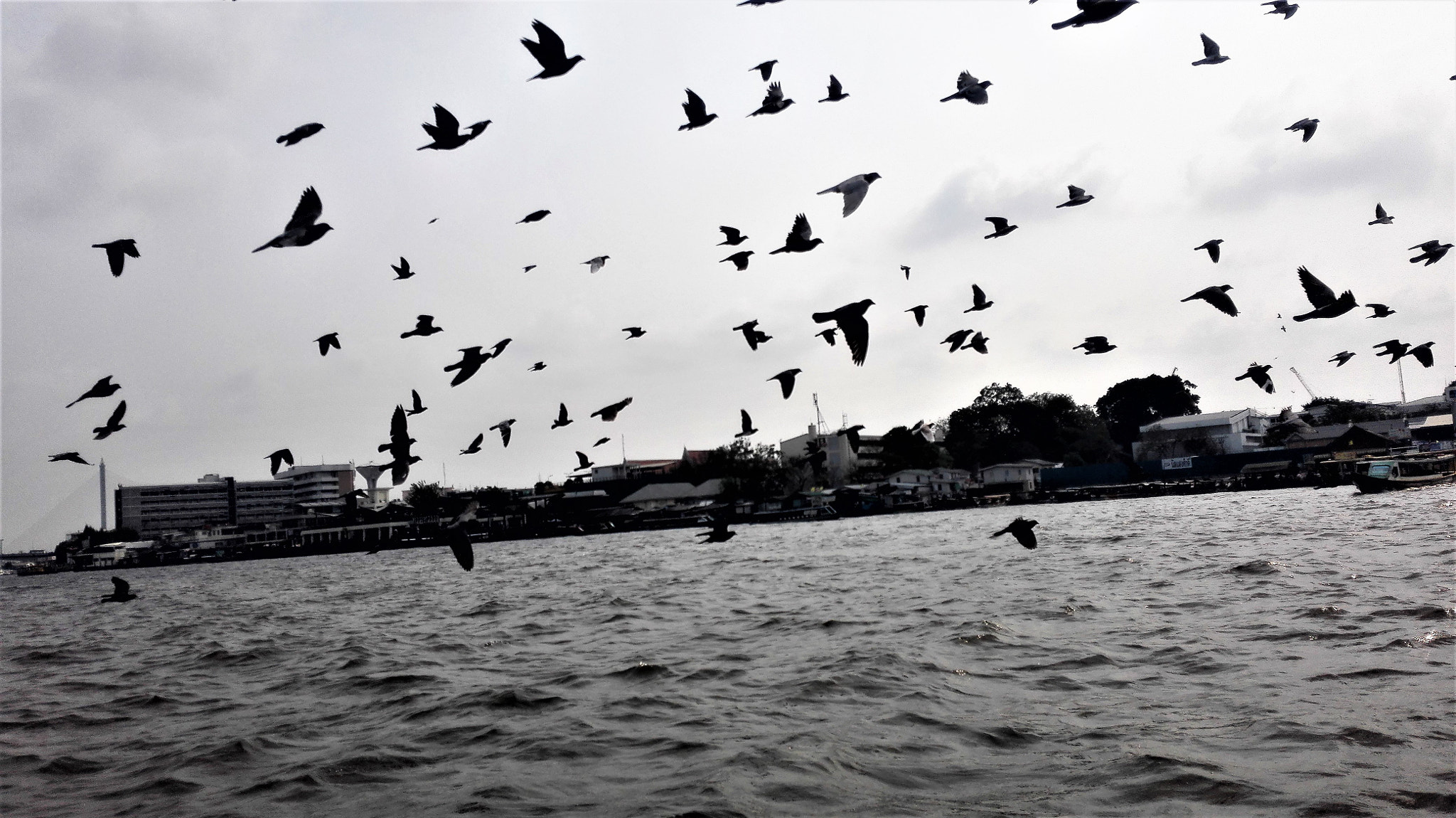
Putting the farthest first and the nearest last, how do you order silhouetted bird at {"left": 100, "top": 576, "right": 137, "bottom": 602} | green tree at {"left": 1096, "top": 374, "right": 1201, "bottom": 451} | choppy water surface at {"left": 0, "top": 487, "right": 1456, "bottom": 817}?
green tree at {"left": 1096, "top": 374, "right": 1201, "bottom": 451} → silhouetted bird at {"left": 100, "top": 576, "right": 137, "bottom": 602} → choppy water surface at {"left": 0, "top": 487, "right": 1456, "bottom": 817}

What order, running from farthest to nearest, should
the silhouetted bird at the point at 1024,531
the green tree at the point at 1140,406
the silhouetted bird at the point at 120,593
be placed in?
the green tree at the point at 1140,406, the silhouetted bird at the point at 120,593, the silhouetted bird at the point at 1024,531

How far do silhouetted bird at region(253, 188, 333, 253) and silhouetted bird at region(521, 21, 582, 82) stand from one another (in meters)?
2.23

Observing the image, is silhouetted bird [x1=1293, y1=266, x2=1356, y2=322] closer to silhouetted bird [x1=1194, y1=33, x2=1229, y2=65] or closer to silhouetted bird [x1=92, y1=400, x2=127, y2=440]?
silhouetted bird [x1=1194, y1=33, x2=1229, y2=65]

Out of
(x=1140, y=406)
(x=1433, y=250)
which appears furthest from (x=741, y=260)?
(x=1140, y=406)

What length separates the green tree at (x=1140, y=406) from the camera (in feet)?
375

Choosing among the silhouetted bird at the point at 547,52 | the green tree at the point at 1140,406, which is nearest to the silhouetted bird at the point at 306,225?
the silhouetted bird at the point at 547,52

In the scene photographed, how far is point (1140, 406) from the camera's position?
379 feet

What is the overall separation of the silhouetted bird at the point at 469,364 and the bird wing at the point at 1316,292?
33.4ft

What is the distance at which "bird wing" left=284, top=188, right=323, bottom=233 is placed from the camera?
29.6 feet

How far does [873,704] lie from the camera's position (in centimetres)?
1091

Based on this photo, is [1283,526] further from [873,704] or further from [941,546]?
[873,704]

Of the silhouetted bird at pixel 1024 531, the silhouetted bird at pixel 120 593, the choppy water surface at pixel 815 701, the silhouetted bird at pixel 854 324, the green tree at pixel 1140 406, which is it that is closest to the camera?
the choppy water surface at pixel 815 701

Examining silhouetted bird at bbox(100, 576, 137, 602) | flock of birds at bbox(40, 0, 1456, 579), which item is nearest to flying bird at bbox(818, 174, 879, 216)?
flock of birds at bbox(40, 0, 1456, 579)

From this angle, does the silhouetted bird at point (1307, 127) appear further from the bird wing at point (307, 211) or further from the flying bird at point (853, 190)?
the bird wing at point (307, 211)
